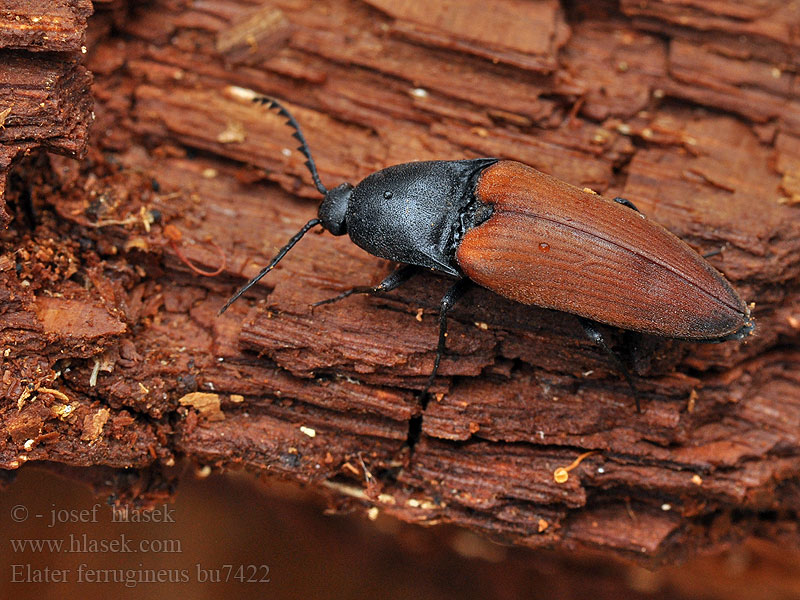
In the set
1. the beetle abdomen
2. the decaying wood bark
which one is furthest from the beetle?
the decaying wood bark

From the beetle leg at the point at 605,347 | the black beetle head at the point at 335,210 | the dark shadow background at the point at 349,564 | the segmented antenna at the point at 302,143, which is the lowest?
the dark shadow background at the point at 349,564

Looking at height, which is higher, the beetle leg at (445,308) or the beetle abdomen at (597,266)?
the beetle abdomen at (597,266)

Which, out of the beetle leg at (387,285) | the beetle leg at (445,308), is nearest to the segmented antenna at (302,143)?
the beetle leg at (387,285)

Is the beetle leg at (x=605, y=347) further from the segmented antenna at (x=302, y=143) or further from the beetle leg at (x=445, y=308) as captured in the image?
the segmented antenna at (x=302, y=143)

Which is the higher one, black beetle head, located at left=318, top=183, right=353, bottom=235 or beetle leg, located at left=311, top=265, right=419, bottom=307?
black beetle head, located at left=318, top=183, right=353, bottom=235

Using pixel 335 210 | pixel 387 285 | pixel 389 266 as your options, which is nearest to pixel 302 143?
pixel 335 210

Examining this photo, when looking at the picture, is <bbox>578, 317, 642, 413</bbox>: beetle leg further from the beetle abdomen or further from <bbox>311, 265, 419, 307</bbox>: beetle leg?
<bbox>311, 265, 419, 307</bbox>: beetle leg
